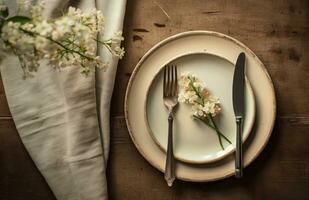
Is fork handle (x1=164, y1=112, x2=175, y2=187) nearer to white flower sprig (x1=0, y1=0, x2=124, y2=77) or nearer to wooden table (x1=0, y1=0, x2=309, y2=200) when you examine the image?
wooden table (x1=0, y1=0, x2=309, y2=200)

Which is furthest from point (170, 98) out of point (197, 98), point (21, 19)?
point (21, 19)

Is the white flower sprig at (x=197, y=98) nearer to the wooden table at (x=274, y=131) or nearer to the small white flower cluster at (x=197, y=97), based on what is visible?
the small white flower cluster at (x=197, y=97)

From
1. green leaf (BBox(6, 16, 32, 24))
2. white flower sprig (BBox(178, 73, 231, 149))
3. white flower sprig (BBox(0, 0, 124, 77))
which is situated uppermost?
green leaf (BBox(6, 16, 32, 24))

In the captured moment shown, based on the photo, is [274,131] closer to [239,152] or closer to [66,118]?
[239,152]

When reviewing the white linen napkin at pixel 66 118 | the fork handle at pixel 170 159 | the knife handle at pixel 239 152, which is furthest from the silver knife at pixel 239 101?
the white linen napkin at pixel 66 118

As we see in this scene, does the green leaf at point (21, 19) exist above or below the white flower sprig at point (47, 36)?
above

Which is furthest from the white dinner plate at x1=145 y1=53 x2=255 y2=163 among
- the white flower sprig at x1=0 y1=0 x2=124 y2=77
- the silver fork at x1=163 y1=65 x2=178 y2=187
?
the white flower sprig at x1=0 y1=0 x2=124 y2=77

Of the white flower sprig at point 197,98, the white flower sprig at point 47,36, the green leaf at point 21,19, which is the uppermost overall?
the green leaf at point 21,19
